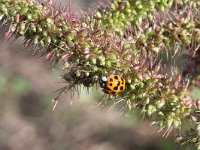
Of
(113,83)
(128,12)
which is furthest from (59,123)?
(113,83)

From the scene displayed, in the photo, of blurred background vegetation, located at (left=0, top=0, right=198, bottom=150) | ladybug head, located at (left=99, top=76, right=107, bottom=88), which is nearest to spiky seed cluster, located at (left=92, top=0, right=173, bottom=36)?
ladybug head, located at (left=99, top=76, right=107, bottom=88)

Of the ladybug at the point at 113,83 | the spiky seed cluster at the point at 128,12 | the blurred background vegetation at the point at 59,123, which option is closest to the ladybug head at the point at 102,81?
the ladybug at the point at 113,83

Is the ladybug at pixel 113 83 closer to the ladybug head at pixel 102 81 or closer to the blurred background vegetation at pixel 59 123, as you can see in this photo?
the ladybug head at pixel 102 81

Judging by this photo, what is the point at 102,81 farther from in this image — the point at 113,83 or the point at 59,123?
the point at 59,123

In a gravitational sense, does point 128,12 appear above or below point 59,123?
above

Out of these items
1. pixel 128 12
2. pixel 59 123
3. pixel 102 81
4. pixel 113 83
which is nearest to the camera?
pixel 113 83

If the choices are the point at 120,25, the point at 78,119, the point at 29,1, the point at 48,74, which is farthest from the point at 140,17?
the point at 48,74
